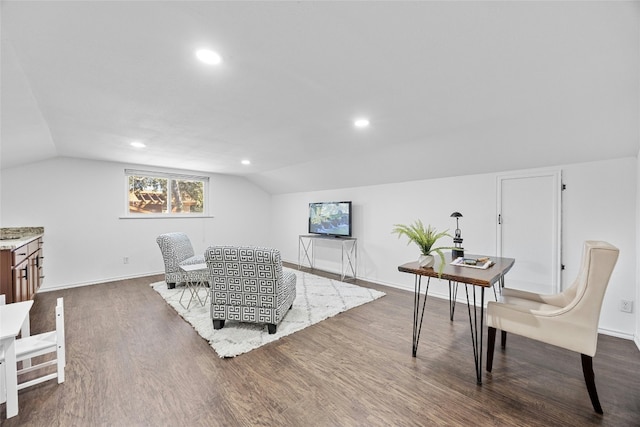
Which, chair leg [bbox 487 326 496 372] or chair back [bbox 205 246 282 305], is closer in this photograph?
chair leg [bbox 487 326 496 372]

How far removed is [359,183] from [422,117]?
7.83 feet

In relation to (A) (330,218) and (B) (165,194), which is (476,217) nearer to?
(A) (330,218)

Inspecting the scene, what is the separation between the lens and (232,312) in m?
2.73

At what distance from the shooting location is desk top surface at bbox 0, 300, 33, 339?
5.03ft

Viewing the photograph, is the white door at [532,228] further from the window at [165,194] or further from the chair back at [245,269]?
the window at [165,194]

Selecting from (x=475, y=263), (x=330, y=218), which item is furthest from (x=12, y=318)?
(x=330, y=218)

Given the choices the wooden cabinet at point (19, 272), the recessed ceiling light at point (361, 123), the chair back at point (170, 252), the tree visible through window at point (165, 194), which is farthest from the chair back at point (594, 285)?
the tree visible through window at point (165, 194)

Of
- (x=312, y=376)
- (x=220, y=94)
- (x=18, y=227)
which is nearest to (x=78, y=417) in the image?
(x=312, y=376)

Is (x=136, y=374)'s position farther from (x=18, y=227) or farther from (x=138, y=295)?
(x=18, y=227)

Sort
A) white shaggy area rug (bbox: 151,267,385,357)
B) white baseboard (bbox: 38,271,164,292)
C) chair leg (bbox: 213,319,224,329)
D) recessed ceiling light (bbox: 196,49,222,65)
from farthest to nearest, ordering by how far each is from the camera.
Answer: white baseboard (bbox: 38,271,164,292) → chair leg (bbox: 213,319,224,329) → white shaggy area rug (bbox: 151,267,385,357) → recessed ceiling light (bbox: 196,49,222,65)

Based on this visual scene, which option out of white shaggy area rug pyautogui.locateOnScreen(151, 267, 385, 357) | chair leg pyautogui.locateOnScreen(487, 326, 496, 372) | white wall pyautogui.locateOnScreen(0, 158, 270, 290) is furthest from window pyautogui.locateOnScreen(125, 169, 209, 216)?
chair leg pyautogui.locateOnScreen(487, 326, 496, 372)

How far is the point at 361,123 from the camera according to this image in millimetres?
2703

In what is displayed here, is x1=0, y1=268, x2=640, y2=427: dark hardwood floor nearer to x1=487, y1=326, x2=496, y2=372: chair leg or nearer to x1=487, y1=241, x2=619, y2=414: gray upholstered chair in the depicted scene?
x1=487, y1=326, x2=496, y2=372: chair leg

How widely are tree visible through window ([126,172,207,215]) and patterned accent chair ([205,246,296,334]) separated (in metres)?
3.45
